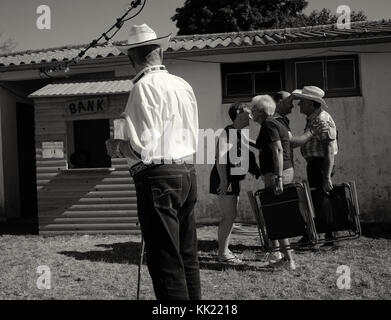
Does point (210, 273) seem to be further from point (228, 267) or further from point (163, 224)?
point (163, 224)

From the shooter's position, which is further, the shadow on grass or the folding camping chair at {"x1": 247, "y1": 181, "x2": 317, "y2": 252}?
the shadow on grass

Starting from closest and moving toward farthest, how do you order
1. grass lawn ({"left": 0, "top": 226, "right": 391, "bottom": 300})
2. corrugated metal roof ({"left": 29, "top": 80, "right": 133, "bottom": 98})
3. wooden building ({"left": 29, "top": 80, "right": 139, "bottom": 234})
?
1. grass lawn ({"left": 0, "top": 226, "right": 391, "bottom": 300})
2. corrugated metal roof ({"left": 29, "top": 80, "right": 133, "bottom": 98})
3. wooden building ({"left": 29, "top": 80, "right": 139, "bottom": 234})

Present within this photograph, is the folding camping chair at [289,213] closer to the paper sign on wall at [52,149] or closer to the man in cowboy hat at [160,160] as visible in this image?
the man in cowboy hat at [160,160]

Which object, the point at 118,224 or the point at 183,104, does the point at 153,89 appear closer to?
the point at 183,104

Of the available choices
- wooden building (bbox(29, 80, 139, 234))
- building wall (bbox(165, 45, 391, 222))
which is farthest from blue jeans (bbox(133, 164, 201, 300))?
building wall (bbox(165, 45, 391, 222))

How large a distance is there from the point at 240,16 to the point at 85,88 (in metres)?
24.3

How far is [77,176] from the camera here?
800 centimetres

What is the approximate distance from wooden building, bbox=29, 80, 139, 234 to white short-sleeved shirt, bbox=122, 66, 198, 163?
16.4 ft

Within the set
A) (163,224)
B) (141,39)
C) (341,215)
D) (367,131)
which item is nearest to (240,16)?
(367,131)

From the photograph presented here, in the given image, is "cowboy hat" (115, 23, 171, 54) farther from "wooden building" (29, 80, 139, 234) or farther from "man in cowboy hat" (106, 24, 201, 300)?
"wooden building" (29, 80, 139, 234)

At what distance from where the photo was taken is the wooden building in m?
7.84

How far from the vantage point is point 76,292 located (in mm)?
4512

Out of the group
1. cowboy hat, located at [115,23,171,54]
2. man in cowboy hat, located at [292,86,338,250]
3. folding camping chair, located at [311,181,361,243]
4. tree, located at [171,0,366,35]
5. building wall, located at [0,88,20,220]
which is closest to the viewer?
cowboy hat, located at [115,23,171,54]

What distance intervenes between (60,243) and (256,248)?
3.09m
